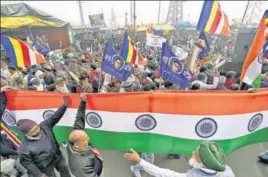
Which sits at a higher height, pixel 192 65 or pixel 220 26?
pixel 220 26

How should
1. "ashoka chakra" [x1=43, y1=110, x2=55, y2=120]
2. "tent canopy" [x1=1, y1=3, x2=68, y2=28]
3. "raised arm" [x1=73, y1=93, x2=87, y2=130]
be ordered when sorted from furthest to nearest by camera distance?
"tent canopy" [x1=1, y1=3, x2=68, y2=28]
"ashoka chakra" [x1=43, y1=110, x2=55, y2=120]
"raised arm" [x1=73, y1=93, x2=87, y2=130]

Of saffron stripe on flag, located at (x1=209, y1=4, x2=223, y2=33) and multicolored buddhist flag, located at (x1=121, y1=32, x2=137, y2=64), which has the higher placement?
saffron stripe on flag, located at (x1=209, y1=4, x2=223, y2=33)

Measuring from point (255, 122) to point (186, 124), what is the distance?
39.5 inches

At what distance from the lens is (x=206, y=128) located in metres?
3.47

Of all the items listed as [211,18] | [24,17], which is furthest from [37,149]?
[24,17]

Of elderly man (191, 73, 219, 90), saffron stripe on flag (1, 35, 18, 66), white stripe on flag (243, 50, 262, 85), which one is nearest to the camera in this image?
white stripe on flag (243, 50, 262, 85)

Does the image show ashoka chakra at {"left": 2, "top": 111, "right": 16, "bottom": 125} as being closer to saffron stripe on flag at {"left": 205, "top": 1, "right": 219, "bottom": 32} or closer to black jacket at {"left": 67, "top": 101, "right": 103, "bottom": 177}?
black jacket at {"left": 67, "top": 101, "right": 103, "bottom": 177}

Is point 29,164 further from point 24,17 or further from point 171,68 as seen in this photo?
point 24,17

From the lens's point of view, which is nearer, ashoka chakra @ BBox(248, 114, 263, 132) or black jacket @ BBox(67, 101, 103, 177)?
black jacket @ BBox(67, 101, 103, 177)

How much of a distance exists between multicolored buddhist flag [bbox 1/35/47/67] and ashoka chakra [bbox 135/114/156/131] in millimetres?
3071

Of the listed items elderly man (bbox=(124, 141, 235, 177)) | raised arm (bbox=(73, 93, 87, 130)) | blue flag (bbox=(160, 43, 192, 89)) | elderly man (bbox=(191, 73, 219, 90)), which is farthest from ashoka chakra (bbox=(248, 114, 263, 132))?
raised arm (bbox=(73, 93, 87, 130))

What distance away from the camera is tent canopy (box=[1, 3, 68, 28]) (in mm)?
15673

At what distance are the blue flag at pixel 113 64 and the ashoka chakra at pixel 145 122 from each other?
113 centimetres

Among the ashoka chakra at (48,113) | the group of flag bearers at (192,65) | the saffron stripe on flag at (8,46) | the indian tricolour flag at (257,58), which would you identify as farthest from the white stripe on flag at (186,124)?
the saffron stripe on flag at (8,46)
